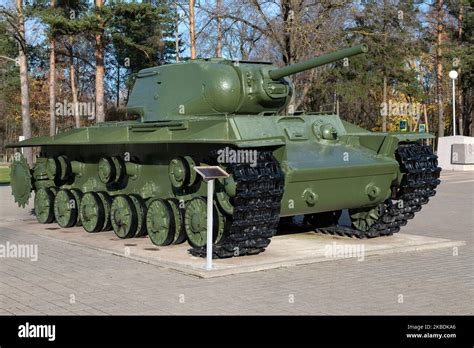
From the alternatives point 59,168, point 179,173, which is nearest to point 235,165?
point 179,173

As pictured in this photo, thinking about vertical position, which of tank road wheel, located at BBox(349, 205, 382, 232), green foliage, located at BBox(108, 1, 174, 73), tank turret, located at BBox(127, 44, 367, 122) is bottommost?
tank road wheel, located at BBox(349, 205, 382, 232)

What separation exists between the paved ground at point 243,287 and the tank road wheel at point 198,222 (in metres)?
1.02

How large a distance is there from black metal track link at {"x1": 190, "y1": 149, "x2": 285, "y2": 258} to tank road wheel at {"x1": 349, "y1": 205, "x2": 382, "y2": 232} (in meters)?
2.95

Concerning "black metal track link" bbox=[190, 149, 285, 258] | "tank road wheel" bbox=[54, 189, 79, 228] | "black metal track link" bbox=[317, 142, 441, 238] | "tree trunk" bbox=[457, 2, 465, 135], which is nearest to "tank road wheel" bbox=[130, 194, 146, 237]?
"tank road wheel" bbox=[54, 189, 79, 228]

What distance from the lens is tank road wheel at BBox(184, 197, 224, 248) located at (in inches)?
407

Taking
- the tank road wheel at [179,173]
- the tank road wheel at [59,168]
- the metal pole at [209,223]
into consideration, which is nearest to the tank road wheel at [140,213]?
the tank road wheel at [179,173]

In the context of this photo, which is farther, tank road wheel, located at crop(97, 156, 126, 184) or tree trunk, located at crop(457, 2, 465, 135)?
tree trunk, located at crop(457, 2, 465, 135)

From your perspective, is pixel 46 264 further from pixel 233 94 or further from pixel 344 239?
pixel 344 239

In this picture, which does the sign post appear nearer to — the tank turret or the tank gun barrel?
the tank turret

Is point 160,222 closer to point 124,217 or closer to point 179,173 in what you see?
point 179,173

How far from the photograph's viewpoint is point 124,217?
39.9ft

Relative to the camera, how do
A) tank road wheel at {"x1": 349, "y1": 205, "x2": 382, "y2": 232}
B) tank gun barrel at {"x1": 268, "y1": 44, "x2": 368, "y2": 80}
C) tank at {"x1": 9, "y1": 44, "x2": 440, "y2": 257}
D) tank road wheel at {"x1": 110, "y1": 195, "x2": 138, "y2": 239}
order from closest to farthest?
tank at {"x1": 9, "y1": 44, "x2": 440, "y2": 257}, tank gun barrel at {"x1": 268, "y1": 44, "x2": 368, "y2": 80}, tank road wheel at {"x1": 110, "y1": 195, "x2": 138, "y2": 239}, tank road wheel at {"x1": 349, "y1": 205, "x2": 382, "y2": 232}

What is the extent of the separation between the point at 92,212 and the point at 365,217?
500cm
